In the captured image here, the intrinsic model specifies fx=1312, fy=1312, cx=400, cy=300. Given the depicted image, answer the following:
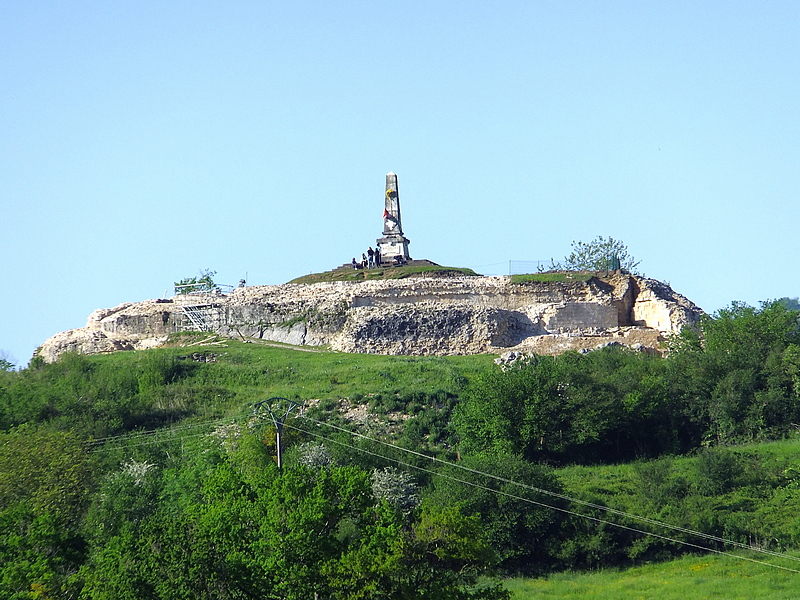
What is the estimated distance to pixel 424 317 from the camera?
166 feet

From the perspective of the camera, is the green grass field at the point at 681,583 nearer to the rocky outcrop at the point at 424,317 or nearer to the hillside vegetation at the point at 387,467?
the hillside vegetation at the point at 387,467

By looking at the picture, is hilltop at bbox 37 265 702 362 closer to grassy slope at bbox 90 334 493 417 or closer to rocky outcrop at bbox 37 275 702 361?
rocky outcrop at bbox 37 275 702 361

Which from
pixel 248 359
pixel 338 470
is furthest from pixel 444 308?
pixel 338 470

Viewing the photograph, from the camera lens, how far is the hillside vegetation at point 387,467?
24.9 meters

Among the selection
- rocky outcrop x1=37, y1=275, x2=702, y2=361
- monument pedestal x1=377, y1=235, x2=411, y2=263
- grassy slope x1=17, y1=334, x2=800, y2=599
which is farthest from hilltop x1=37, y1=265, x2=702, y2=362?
monument pedestal x1=377, y1=235, x2=411, y2=263

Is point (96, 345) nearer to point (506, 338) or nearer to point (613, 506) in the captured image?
point (506, 338)

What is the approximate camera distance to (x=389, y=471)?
35.6m

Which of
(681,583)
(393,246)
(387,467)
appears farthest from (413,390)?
(393,246)

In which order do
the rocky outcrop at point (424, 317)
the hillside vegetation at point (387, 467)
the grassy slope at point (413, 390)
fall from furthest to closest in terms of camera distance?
the rocky outcrop at point (424, 317) < the grassy slope at point (413, 390) < the hillside vegetation at point (387, 467)

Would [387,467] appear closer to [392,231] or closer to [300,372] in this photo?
[300,372]

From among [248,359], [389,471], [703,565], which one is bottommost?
[703,565]

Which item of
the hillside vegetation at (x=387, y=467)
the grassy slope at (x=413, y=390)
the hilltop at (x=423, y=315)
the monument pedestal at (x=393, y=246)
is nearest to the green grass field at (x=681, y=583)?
the grassy slope at (x=413, y=390)

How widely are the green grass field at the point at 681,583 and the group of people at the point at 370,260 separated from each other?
2656cm

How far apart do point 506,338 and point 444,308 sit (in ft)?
8.85
